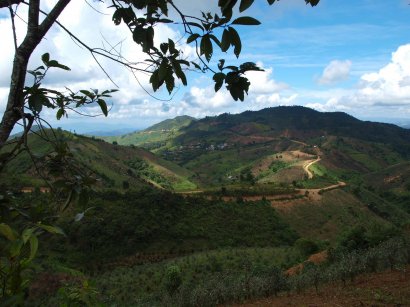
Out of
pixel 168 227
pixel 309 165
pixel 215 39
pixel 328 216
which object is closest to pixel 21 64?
pixel 215 39

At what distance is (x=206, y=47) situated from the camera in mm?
1718

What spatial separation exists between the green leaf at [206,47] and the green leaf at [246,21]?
0.54 feet

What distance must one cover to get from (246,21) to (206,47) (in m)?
0.23

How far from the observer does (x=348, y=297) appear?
392 inches

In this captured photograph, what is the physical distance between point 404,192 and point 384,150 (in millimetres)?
68595

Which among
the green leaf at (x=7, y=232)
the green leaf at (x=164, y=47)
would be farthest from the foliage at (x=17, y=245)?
the green leaf at (x=164, y=47)

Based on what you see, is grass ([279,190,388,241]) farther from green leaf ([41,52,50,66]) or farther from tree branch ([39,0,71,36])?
tree branch ([39,0,71,36])

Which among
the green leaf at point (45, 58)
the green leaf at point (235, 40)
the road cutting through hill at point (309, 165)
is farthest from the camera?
the road cutting through hill at point (309, 165)

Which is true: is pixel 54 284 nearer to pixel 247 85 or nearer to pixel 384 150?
pixel 247 85

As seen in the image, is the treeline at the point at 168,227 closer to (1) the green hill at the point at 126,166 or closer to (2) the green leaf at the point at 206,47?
(1) the green hill at the point at 126,166

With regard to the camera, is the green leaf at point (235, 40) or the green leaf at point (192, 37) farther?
the green leaf at point (192, 37)

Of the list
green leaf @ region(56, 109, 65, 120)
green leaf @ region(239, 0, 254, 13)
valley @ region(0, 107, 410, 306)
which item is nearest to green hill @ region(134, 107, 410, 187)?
valley @ region(0, 107, 410, 306)

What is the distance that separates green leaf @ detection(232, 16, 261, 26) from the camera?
5.10ft

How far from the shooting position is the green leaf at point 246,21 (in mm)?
1554
